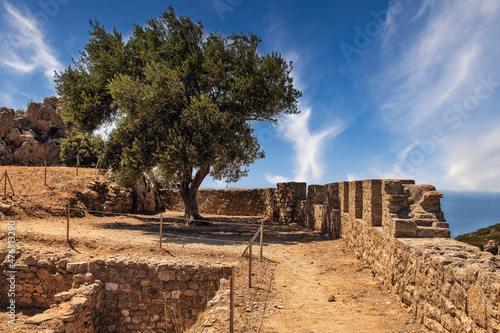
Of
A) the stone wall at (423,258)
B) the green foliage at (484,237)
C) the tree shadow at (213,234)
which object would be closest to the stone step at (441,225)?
the stone wall at (423,258)

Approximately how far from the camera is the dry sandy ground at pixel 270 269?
16.6 ft

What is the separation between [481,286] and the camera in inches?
133

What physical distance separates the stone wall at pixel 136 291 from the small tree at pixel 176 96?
538cm

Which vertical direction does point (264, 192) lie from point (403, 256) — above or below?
above

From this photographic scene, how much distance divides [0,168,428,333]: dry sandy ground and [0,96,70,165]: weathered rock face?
704 inches

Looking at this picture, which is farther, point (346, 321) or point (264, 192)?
point (264, 192)

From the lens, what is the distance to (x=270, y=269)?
7.91 meters

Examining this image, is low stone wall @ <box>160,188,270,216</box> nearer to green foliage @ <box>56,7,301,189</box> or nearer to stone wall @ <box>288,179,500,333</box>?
green foliage @ <box>56,7,301,189</box>

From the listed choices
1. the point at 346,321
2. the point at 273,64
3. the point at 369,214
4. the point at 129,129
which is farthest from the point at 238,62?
the point at 346,321

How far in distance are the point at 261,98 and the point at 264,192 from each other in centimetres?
1031

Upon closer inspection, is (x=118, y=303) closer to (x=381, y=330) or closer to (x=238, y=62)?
(x=381, y=330)

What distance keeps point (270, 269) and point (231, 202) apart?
1529 centimetres

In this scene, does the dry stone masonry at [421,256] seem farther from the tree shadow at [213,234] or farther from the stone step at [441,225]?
the tree shadow at [213,234]

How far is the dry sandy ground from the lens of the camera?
506 cm
